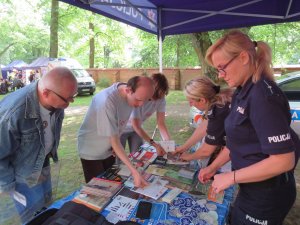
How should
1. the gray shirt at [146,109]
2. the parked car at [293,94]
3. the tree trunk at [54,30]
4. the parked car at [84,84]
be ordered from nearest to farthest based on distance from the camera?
1. the gray shirt at [146,109]
2. the parked car at [293,94]
3. the tree trunk at [54,30]
4. the parked car at [84,84]

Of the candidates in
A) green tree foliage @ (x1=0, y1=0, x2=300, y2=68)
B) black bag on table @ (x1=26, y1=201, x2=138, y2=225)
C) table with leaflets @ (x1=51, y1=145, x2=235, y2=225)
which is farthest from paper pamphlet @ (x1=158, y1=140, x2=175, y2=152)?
green tree foliage @ (x1=0, y1=0, x2=300, y2=68)

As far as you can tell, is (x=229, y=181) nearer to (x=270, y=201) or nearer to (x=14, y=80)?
(x=270, y=201)

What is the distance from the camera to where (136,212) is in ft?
5.26

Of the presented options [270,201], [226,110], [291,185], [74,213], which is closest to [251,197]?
[270,201]

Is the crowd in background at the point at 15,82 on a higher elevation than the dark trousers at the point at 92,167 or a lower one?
higher

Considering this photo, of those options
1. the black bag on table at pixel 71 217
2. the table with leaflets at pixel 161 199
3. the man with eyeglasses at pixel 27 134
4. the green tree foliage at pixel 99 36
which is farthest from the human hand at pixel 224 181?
the green tree foliage at pixel 99 36

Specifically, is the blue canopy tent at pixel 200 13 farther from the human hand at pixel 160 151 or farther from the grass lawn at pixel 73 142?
the grass lawn at pixel 73 142

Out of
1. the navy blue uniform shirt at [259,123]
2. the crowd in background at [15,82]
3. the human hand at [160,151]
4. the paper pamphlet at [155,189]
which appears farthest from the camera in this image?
the crowd in background at [15,82]

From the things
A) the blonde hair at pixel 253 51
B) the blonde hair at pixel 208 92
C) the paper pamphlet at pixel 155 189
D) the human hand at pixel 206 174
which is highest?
the blonde hair at pixel 253 51

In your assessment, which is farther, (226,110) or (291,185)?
(226,110)

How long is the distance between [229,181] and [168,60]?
873 inches

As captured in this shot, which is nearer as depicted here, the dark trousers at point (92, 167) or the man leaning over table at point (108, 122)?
the man leaning over table at point (108, 122)

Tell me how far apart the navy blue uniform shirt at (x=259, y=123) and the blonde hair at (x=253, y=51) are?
0.19 feet

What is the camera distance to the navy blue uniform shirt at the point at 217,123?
6.30ft
